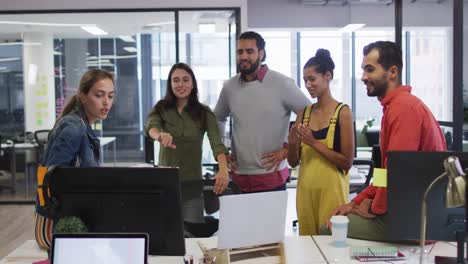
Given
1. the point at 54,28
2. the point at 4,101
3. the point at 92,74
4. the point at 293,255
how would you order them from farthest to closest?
1. the point at 4,101
2. the point at 54,28
3. the point at 92,74
4. the point at 293,255

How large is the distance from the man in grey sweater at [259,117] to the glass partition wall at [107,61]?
2.87 metres

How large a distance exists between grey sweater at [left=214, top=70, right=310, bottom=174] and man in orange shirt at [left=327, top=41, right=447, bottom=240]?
0.84 meters

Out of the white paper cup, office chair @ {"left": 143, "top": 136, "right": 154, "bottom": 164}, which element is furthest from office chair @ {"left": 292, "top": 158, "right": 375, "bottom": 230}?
the white paper cup

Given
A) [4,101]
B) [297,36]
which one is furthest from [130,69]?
[297,36]

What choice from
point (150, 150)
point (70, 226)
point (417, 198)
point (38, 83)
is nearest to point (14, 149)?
point (38, 83)

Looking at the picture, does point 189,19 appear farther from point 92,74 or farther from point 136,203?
point 136,203

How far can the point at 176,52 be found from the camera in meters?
6.23

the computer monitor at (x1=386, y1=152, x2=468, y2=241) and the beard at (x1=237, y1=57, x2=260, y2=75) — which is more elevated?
the beard at (x1=237, y1=57, x2=260, y2=75)

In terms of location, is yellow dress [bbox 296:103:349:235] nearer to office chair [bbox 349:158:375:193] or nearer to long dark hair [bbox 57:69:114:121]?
long dark hair [bbox 57:69:114:121]

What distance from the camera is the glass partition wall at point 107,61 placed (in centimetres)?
638

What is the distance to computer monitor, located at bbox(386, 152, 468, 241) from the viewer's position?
1.79m

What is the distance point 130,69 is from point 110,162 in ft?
5.25

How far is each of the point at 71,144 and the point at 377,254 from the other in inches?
52.1

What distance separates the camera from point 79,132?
2.08 metres
